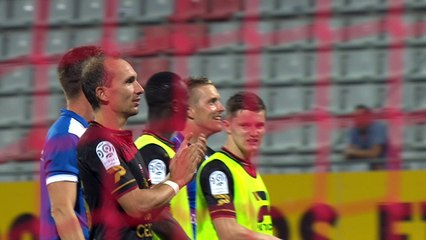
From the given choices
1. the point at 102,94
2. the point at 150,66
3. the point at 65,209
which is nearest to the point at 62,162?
the point at 65,209

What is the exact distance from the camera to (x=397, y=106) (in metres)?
6.28

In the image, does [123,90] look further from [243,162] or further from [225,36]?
[225,36]

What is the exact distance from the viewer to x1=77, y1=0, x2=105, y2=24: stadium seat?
6.37 metres

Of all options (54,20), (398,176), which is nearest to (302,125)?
(398,176)

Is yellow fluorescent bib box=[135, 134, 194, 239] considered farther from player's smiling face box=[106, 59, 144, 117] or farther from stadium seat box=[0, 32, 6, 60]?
stadium seat box=[0, 32, 6, 60]

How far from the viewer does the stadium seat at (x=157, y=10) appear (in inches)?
244

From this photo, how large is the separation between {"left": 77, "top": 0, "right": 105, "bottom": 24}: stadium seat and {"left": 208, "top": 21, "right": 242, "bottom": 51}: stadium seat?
25.9 inches

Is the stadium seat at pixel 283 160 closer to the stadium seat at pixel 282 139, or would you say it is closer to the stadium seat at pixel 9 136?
the stadium seat at pixel 282 139

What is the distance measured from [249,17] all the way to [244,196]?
258 cm

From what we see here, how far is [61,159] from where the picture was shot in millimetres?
3527

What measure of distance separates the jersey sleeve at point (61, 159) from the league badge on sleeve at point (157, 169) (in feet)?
1.83

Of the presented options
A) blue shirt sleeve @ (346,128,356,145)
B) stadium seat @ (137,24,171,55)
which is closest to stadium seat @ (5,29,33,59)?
stadium seat @ (137,24,171,55)

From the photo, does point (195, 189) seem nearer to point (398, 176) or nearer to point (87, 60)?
point (87, 60)

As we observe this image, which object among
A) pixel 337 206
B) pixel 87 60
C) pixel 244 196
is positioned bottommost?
pixel 337 206
